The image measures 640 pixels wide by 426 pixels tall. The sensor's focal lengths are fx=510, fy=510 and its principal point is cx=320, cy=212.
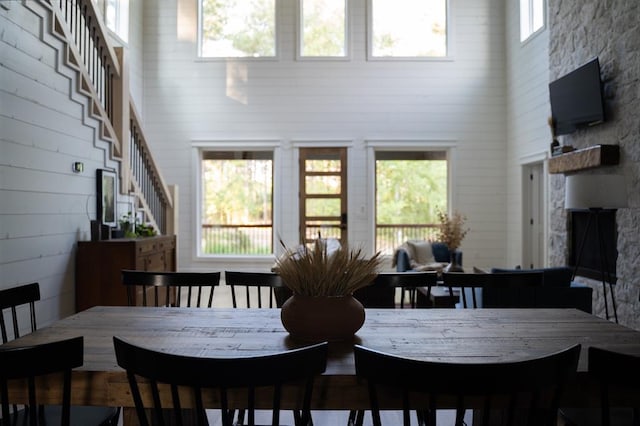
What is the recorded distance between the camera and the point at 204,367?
122 centimetres

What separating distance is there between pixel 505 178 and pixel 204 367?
8.49m

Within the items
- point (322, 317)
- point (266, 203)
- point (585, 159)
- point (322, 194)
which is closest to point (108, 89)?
point (266, 203)

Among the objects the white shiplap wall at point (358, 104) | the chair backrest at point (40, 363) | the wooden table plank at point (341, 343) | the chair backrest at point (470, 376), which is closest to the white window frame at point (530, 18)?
the white shiplap wall at point (358, 104)

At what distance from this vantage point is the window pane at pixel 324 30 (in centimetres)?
886

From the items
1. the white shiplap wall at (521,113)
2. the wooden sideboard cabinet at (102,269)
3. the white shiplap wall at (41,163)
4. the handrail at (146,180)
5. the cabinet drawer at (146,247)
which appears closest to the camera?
the white shiplap wall at (41,163)

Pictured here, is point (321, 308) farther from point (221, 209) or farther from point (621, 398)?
point (221, 209)

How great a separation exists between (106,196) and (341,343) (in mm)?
4140

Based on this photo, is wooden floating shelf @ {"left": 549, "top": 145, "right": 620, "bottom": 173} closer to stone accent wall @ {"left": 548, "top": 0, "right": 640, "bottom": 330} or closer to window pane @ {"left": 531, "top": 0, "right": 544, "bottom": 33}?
stone accent wall @ {"left": 548, "top": 0, "right": 640, "bottom": 330}

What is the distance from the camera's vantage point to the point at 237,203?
904 cm

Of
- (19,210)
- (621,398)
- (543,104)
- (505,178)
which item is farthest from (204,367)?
(505,178)

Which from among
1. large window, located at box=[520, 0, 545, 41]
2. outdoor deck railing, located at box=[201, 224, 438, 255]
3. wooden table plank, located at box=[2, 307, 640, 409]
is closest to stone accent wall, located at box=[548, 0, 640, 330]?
large window, located at box=[520, 0, 545, 41]

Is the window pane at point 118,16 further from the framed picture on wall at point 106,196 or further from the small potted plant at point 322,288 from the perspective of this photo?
the small potted plant at point 322,288

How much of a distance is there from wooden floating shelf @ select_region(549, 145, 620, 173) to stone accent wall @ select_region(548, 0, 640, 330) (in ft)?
0.29

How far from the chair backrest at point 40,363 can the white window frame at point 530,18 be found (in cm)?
772
